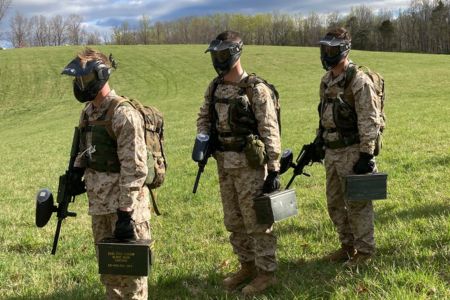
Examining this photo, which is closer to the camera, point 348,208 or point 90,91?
point 90,91

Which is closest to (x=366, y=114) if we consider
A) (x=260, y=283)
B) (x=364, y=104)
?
(x=364, y=104)

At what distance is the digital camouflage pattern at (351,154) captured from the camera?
5.33 meters

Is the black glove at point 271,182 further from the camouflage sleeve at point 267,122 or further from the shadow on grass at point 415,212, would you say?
the shadow on grass at point 415,212

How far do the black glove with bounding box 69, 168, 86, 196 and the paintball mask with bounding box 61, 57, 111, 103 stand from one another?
2.46 feet

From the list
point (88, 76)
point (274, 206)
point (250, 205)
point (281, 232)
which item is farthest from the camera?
point (281, 232)

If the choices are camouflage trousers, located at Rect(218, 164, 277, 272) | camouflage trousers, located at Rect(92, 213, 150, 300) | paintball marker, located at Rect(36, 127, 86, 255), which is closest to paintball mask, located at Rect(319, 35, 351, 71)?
camouflage trousers, located at Rect(218, 164, 277, 272)

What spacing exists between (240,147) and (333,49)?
5.40 ft

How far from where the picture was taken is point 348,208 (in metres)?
5.69

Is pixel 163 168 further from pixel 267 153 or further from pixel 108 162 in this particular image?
pixel 267 153

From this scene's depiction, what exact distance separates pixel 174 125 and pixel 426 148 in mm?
14495

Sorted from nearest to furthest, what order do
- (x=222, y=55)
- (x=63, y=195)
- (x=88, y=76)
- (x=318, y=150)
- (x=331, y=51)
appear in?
(x=88, y=76) < (x=63, y=195) < (x=222, y=55) < (x=331, y=51) < (x=318, y=150)

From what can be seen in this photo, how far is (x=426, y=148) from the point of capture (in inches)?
490

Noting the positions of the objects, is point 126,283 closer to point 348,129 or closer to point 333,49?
point 348,129

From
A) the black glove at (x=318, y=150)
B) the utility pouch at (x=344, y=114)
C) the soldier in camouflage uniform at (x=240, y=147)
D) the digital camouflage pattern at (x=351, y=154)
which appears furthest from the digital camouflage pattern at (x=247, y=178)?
the black glove at (x=318, y=150)
